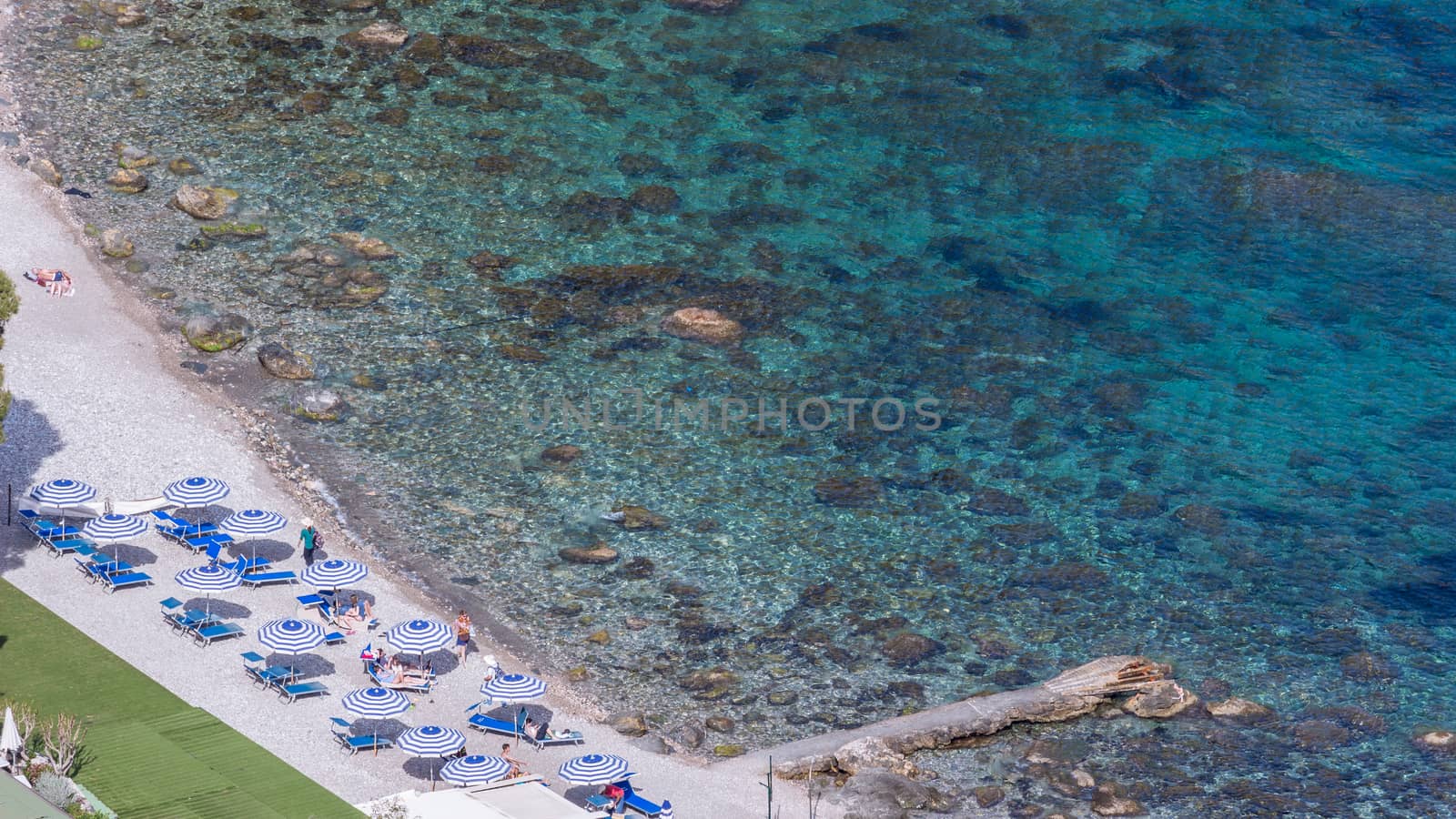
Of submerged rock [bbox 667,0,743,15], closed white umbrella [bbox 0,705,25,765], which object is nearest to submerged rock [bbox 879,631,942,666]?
closed white umbrella [bbox 0,705,25,765]

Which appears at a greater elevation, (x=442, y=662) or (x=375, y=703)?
(x=375, y=703)

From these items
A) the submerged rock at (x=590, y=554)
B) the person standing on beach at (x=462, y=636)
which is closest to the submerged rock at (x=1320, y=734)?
the submerged rock at (x=590, y=554)

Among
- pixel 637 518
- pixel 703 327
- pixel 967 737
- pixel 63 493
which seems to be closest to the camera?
pixel 967 737

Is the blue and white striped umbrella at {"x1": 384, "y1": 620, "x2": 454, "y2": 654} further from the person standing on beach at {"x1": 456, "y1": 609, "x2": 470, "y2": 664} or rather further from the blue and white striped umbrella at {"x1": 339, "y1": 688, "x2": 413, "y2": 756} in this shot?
the blue and white striped umbrella at {"x1": 339, "y1": 688, "x2": 413, "y2": 756}

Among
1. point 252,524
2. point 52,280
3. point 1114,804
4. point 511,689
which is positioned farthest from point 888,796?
point 52,280

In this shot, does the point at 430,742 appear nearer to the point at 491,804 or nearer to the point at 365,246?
the point at 491,804

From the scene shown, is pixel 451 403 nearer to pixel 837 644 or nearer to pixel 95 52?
pixel 837 644

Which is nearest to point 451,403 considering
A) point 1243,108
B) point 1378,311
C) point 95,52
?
point 95,52
